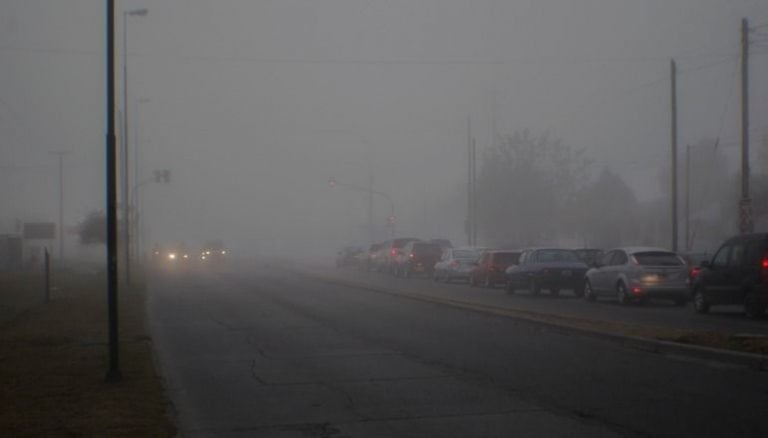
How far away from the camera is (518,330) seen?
21094 millimetres

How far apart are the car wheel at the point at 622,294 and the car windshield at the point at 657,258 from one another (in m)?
0.94

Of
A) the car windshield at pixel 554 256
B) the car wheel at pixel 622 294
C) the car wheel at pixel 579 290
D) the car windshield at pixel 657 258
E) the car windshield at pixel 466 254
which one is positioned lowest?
the car wheel at pixel 579 290

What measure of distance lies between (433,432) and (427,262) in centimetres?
4402

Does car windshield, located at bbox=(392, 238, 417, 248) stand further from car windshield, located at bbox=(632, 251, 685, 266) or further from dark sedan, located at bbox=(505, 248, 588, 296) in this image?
car windshield, located at bbox=(632, 251, 685, 266)

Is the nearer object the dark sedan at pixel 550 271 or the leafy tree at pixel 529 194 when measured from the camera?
the dark sedan at pixel 550 271

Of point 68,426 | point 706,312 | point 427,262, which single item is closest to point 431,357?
point 68,426

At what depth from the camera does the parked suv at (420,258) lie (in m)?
54.0

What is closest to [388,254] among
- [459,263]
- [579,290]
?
[459,263]

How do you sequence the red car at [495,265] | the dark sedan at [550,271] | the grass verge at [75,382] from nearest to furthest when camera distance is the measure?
the grass verge at [75,382], the dark sedan at [550,271], the red car at [495,265]

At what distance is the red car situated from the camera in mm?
40688

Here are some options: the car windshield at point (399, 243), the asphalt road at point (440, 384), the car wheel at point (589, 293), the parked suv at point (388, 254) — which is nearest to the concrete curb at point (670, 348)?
the asphalt road at point (440, 384)

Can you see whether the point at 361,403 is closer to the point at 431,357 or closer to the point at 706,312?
the point at 431,357

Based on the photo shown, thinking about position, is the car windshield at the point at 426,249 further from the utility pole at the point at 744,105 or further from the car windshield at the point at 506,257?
the utility pole at the point at 744,105

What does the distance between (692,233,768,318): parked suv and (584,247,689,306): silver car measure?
2.75 metres
